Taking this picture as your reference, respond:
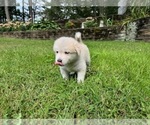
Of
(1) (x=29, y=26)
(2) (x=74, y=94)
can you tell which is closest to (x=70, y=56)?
(2) (x=74, y=94)

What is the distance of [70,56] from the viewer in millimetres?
2600

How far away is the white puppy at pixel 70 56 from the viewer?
2.56 meters

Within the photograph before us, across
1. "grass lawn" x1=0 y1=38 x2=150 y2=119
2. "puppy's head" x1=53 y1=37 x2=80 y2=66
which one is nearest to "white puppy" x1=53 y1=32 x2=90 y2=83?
"puppy's head" x1=53 y1=37 x2=80 y2=66

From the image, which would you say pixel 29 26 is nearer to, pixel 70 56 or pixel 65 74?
pixel 65 74

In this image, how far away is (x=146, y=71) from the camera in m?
3.33

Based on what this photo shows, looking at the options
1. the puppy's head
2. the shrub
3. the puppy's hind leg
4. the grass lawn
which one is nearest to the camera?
the grass lawn

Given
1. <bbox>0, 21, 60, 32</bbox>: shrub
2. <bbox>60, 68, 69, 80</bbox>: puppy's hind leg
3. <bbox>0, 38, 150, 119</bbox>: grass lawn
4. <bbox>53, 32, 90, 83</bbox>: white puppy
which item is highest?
<bbox>0, 21, 60, 32</bbox>: shrub

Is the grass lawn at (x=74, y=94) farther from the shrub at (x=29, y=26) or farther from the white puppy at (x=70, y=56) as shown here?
the shrub at (x=29, y=26)

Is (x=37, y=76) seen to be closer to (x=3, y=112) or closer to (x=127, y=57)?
(x=3, y=112)

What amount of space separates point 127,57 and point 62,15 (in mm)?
10090

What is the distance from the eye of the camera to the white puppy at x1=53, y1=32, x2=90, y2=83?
2557 millimetres

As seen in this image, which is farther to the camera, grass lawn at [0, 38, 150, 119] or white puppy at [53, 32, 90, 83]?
white puppy at [53, 32, 90, 83]

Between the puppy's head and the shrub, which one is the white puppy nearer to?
the puppy's head

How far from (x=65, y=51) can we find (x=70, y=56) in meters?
0.07
